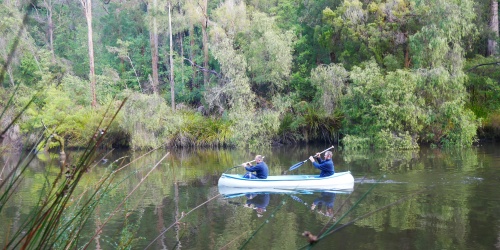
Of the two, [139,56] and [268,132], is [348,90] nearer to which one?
[268,132]

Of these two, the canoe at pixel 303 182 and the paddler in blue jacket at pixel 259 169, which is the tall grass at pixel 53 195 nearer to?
the canoe at pixel 303 182

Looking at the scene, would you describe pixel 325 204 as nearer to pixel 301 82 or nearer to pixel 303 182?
pixel 303 182

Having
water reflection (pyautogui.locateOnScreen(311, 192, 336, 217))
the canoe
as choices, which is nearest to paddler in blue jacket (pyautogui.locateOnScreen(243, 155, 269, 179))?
the canoe

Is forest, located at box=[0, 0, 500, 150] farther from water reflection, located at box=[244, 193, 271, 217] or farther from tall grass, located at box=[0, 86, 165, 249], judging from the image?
tall grass, located at box=[0, 86, 165, 249]

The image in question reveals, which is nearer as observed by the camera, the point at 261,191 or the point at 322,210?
the point at 322,210

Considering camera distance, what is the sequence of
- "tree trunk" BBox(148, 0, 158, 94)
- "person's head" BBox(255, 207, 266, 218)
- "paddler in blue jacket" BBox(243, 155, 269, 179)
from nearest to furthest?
"person's head" BBox(255, 207, 266, 218) → "paddler in blue jacket" BBox(243, 155, 269, 179) → "tree trunk" BBox(148, 0, 158, 94)

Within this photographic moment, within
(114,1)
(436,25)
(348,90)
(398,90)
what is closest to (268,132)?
(348,90)

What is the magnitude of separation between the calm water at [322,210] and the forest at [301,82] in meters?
3.58

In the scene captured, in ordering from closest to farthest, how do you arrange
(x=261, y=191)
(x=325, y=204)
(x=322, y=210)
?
(x=322, y=210) < (x=325, y=204) < (x=261, y=191)

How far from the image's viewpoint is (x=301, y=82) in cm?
2861

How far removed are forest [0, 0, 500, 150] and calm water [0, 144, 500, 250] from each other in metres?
3.58

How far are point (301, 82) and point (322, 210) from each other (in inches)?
Result: 680

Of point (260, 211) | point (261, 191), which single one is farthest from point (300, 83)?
point (260, 211)

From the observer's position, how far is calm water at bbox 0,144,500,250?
9016mm
